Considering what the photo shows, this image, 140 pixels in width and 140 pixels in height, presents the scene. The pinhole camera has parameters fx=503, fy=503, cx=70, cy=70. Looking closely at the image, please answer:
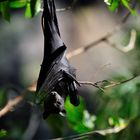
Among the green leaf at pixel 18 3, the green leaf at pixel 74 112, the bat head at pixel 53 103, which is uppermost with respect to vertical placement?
the green leaf at pixel 18 3

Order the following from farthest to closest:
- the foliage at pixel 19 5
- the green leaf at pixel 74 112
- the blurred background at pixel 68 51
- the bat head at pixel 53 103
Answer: the blurred background at pixel 68 51 → the green leaf at pixel 74 112 → the foliage at pixel 19 5 → the bat head at pixel 53 103

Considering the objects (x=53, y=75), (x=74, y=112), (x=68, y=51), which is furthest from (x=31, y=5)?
(x=68, y=51)

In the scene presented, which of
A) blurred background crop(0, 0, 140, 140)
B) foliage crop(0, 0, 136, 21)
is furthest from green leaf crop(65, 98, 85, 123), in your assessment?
blurred background crop(0, 0, 140, 140)

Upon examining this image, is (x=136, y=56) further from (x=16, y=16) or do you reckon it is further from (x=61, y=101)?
(x=16, y=16)

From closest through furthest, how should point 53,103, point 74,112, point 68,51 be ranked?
point 53,103 → point 74,112 → point 68,51

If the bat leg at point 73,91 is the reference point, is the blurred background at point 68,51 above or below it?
below

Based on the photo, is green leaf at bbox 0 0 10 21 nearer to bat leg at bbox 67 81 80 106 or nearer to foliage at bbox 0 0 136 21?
foliage at bbox 0 0 136 21

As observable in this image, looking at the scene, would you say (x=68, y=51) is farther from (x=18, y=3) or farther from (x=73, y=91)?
(x=73, y=91)

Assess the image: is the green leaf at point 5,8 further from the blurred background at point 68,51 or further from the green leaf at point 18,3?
the blurred background at point 68,51

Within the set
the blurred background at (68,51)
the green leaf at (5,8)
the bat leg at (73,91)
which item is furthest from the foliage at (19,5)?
the blurred background at (68,51)
